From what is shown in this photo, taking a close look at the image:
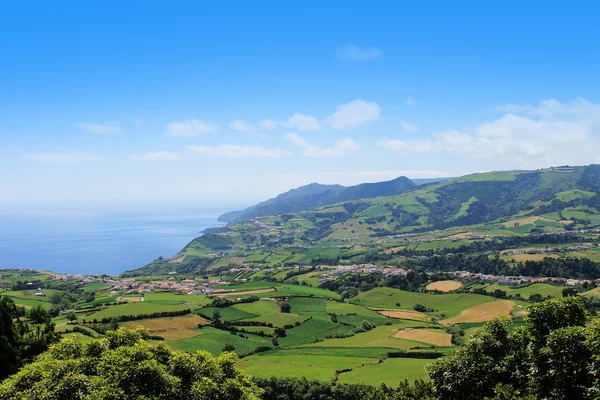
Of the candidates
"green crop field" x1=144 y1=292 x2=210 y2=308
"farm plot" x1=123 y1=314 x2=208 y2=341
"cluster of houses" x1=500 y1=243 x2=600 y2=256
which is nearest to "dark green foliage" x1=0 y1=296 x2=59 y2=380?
"farm plot" x1=123 y1=314 x2=208 y2=341

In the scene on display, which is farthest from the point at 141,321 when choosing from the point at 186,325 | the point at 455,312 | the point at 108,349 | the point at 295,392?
the point at 455,312

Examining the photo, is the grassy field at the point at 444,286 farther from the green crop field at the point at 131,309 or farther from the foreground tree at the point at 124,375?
the foreground tree at the point at 124,375

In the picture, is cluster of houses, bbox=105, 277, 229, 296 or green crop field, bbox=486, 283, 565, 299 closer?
green crop field, bbox=486, 283, 565, 299

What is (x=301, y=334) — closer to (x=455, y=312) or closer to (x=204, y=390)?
(x=455, y=312)

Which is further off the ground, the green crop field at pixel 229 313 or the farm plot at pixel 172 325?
the farm plot at pixel 172 325

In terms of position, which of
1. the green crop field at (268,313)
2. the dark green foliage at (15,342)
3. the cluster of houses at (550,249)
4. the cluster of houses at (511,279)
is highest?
the dark green foliage at (15,342)

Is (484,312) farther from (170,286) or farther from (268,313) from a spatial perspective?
(170,286)

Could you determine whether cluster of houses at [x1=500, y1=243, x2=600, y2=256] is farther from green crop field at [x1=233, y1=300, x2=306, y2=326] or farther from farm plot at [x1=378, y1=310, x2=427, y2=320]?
green crop field at [x1=233, y1=300, x2=306, y2=326]

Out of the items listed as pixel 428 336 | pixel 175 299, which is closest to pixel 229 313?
pixel 175 299

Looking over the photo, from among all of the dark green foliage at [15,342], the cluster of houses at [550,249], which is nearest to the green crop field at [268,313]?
the dark green foliage at [15,342]
